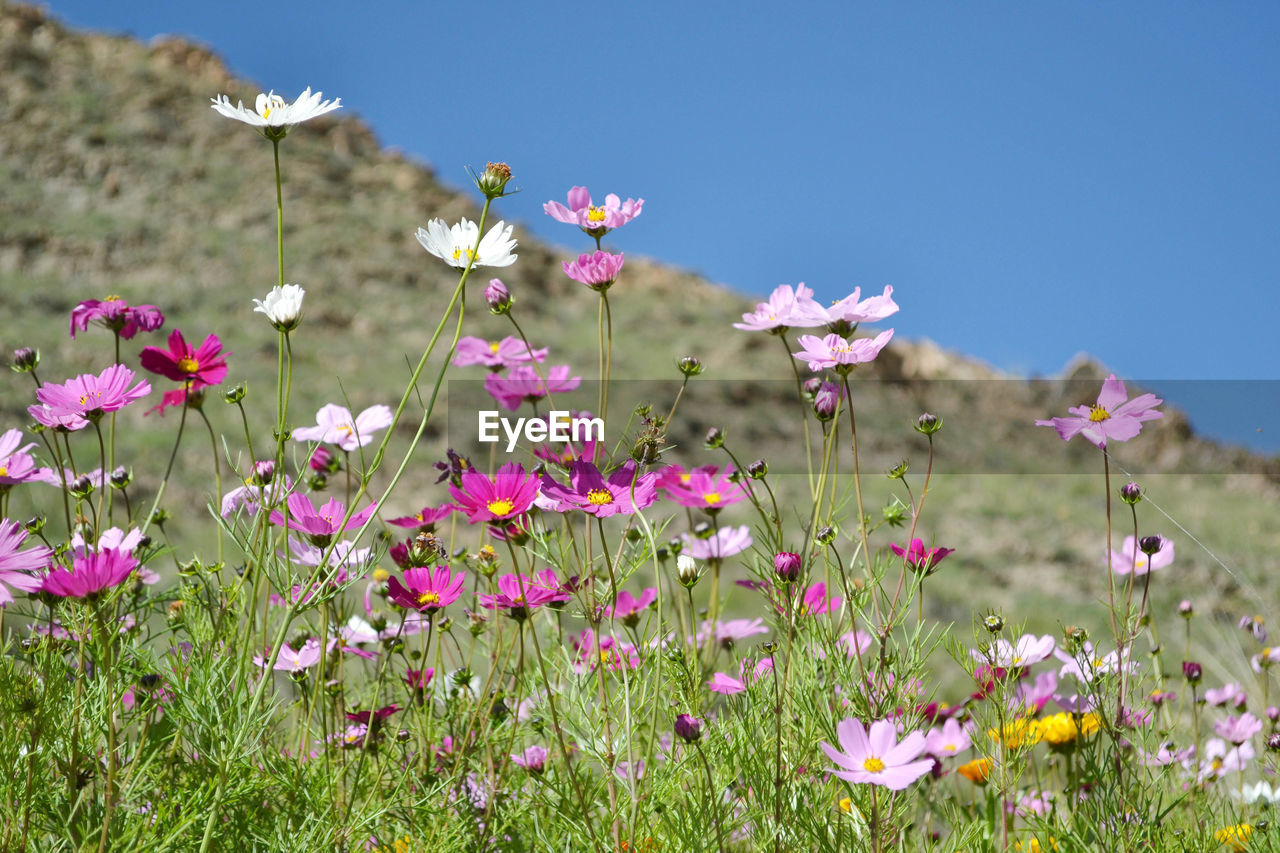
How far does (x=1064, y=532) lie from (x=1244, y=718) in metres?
13.5

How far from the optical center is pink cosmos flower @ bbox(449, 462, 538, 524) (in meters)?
1.09

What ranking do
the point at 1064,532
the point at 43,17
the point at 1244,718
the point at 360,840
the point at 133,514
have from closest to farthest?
the point at 360,840
the point at 133,514
the point at 1244,718
the point at 1064,532
the point at 43,17

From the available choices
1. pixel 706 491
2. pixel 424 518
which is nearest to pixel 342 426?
pixel 424 518

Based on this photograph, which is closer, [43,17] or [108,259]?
[108,259]

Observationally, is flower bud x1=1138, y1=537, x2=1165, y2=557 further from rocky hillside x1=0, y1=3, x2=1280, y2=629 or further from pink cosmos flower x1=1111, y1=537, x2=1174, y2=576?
rocky hillside x1=0, y1=3, x2=1280, y2=629

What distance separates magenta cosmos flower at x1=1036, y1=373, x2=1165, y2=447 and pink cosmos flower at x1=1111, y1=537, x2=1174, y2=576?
226 mm

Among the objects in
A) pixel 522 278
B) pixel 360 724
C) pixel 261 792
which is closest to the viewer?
pixel 261 792

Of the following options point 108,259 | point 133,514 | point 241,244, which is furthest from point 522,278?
point 133,514

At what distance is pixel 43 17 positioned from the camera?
26.3m

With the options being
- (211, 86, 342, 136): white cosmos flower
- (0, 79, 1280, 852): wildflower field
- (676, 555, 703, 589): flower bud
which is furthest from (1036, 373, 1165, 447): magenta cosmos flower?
(211, 86, 342, 136): white cosmos flower

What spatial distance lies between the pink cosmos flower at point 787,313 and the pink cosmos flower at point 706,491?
229mm

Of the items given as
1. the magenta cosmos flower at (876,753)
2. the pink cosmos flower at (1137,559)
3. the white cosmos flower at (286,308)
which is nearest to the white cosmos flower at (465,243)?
the white cosmos flower at (286,308)

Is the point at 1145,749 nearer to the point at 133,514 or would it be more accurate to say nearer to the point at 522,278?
the point at 133,514

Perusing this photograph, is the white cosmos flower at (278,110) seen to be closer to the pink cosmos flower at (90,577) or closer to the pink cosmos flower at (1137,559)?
the pink cosmos flower at (90,577)
